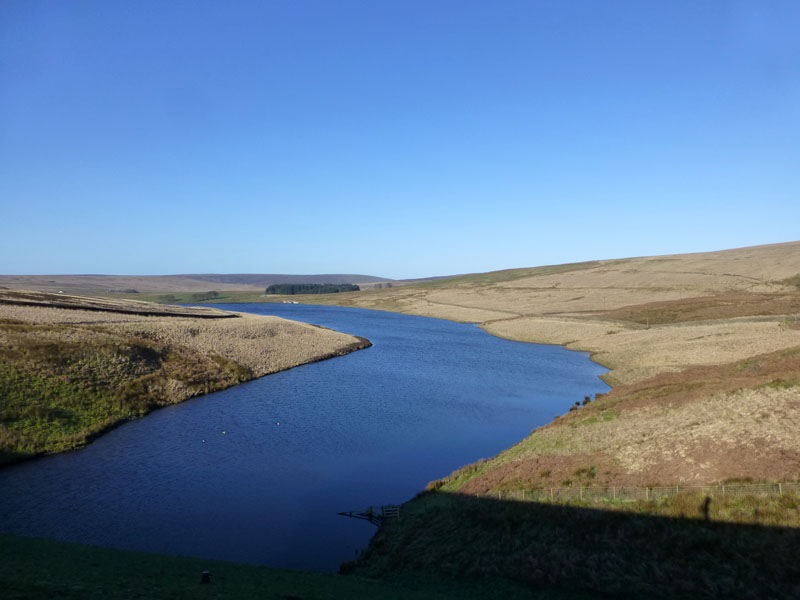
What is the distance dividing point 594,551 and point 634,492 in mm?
3887

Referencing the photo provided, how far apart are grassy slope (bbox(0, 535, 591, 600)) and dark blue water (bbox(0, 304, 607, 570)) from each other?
2.96m

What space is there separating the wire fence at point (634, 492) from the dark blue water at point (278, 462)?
6561 mm

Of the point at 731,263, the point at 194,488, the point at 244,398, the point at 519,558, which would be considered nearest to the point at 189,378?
the point at 244,398

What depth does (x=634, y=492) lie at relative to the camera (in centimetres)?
1877

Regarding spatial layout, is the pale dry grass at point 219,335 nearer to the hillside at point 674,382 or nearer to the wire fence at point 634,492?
the hillside at point 674,382

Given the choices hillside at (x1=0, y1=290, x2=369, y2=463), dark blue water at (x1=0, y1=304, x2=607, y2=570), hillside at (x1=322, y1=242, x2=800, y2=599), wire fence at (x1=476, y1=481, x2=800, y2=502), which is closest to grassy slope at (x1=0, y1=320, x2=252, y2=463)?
hillside at (x1=0, y1=290, x2=369, y2=463)

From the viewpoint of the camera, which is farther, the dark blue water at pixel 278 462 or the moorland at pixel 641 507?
the dark blue water at pixel 278 462

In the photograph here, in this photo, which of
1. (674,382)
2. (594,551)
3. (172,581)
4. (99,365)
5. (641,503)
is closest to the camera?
(172,581)

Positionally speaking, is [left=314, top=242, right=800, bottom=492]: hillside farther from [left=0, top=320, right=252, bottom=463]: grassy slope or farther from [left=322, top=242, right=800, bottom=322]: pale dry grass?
[left=0, top=320, right=252, bottom=463]: grassy slope

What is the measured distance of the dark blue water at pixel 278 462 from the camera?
20.1m

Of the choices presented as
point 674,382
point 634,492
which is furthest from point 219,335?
point 634,492

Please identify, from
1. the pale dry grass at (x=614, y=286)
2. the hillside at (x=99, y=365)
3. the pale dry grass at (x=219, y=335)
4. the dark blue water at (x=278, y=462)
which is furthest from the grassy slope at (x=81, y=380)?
the pale dry grass at (x=614, y=286)

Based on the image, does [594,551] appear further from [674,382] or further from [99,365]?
[99,365]

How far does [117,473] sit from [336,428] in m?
13.6
